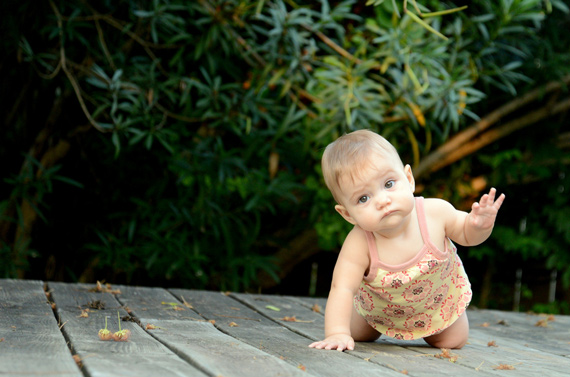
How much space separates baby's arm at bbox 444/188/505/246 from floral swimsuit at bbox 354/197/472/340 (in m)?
0.05

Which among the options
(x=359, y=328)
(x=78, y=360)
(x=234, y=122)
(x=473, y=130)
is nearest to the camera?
(x=78, y=360)

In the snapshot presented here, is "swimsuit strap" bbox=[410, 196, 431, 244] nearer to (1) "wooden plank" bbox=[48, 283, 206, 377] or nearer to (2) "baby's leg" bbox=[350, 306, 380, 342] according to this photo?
(2) "baby's leg" bbox=[350, 306, 380, 342]

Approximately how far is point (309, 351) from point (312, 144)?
2.16 m

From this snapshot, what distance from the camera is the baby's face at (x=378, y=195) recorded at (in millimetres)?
1708

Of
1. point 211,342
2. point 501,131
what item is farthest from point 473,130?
point 211,342

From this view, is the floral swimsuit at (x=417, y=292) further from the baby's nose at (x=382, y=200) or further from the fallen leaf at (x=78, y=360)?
the fallen leaf at (x=78, y=360)

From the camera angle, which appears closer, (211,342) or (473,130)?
(211,342)

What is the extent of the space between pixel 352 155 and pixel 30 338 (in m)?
0.90

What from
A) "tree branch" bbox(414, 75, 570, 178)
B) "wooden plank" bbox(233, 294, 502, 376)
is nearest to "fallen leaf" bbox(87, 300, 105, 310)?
"wooden plank" bbox(233, 294, 502, 376)

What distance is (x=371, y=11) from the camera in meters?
4.04

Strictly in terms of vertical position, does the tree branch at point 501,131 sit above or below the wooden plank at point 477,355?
above

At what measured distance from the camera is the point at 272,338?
6.20 feet

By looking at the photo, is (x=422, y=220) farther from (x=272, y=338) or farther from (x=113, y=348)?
(x=113, y=348)

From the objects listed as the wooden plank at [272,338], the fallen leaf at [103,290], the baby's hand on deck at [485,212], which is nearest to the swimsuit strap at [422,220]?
the baby's hand on deck at [485,212]
